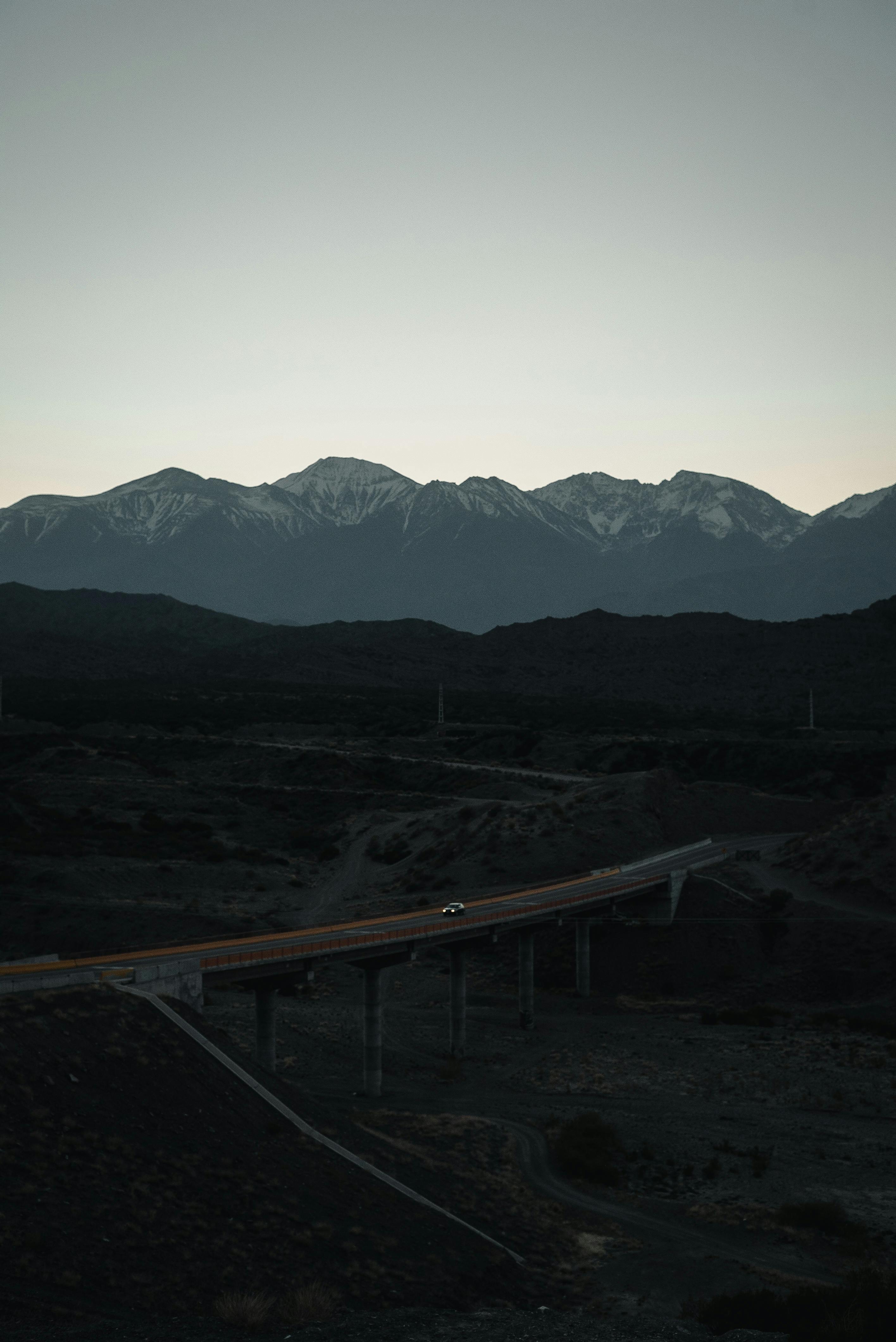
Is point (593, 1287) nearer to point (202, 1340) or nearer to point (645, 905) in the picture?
point (202, 1340)

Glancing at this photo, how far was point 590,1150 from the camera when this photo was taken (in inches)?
1565

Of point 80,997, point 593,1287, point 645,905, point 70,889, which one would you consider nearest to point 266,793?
point 70,889

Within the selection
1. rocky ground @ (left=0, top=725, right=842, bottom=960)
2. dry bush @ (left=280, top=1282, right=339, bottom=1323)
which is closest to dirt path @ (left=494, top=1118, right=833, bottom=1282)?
dry bush @ (left=280, top=1282, right=339, bottom=1323)

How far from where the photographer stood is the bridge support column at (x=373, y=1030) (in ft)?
154

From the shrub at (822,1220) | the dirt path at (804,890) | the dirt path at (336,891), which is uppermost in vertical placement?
the dirt path at (804,890)

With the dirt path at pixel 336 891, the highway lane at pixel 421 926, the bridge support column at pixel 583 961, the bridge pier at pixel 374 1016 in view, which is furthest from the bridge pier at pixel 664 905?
the bridge pier at pixel 374 1016

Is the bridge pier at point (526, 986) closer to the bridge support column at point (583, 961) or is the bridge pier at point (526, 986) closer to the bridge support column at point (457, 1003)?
the bridge support column at point (457, 1003)

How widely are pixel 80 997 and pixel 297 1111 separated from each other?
7191mm

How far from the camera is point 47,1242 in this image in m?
24.7

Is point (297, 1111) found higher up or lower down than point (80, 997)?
lower down

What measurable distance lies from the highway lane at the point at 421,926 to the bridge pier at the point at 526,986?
1852 millimetres

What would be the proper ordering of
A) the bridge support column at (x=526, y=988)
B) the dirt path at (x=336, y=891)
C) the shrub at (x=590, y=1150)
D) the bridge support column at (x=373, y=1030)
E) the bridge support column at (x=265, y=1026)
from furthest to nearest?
1. the dirt path at (x=336, y=891)
2. the bridge support column at (x=526, y=988)
3. the bridge support column at (x=373, y=1030)
4. the bridge support column at (x=265, y=1026)
5. the shrub at (x=590, y=1150)

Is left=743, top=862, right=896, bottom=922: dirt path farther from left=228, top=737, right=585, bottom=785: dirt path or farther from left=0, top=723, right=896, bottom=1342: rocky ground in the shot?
left=228, top=737, right=585, bottom=785: dirt path

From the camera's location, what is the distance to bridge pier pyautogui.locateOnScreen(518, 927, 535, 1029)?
199ft
